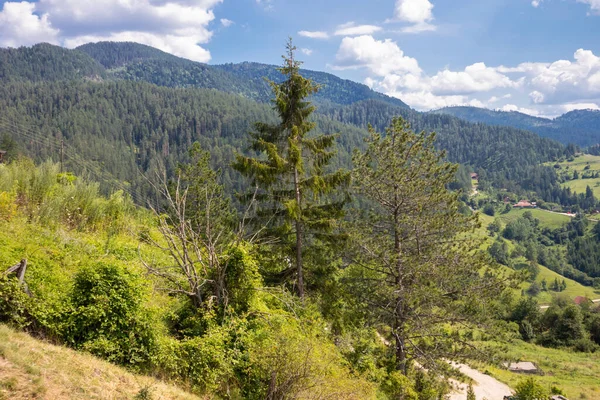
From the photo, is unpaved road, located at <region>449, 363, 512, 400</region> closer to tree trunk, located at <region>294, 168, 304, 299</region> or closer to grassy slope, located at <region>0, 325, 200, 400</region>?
tree trunk, located at <region>294, 168, 304, 299</region>

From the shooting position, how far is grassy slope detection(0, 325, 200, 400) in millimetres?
4902

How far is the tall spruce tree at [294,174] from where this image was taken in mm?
12305

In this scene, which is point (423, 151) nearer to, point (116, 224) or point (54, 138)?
point (116, 224)

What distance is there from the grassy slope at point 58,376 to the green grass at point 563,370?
804 inches

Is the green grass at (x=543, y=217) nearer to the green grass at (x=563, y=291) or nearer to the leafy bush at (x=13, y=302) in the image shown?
the green grass at (x=563, y=291)

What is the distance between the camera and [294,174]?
12.8 metres

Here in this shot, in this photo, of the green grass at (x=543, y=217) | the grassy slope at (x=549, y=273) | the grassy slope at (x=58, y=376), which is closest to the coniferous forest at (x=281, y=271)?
the grassy slope at (x=58, y=376)

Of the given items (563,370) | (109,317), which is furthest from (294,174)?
(563,370)

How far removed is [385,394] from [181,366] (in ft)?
23.2

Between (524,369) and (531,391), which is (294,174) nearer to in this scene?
(531,391)

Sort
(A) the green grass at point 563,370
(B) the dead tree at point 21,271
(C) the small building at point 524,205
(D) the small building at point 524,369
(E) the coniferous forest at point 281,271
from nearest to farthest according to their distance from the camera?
(B) the dead tree at point 21,271 < (E) the coniferous forest at point 281,271 < (A) the green grass at point 563,370 < (D) the small building at point 524,369 < (C) the small building at point 524,205

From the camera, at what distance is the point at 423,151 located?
526 inches

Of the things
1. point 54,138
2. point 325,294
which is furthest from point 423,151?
point 54,138

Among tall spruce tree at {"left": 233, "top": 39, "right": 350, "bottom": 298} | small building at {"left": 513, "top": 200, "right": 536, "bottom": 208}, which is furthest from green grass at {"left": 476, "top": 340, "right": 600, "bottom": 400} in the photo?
small building at {"left": 513, "top": 200, "right": 536, "bottom": 208}
